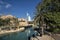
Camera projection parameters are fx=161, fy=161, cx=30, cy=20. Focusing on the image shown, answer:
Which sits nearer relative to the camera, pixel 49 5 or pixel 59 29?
pixel 59 29

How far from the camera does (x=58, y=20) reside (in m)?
48.5

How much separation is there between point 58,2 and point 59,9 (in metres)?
2.45

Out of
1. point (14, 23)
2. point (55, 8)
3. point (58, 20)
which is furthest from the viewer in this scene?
point (14, 23)

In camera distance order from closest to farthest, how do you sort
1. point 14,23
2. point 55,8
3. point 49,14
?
point 49,14 < point 55,8 < point 14,23

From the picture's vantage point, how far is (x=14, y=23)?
189625mm

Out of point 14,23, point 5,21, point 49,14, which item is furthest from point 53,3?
point 14,23

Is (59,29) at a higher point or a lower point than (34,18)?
lower

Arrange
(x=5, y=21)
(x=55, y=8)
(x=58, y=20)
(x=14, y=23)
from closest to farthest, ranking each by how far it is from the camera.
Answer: (x=58, y=20) → (x=55, y=8) → (x=5, y=21) → (x=14, y=23)

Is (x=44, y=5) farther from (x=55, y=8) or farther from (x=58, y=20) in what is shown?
(x=58, y=20)

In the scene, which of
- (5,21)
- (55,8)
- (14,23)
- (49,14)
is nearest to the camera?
(49,14)

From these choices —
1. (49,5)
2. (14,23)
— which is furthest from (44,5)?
(14,23)

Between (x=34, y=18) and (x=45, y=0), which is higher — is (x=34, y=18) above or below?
below

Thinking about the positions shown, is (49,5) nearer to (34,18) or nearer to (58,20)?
(34,18)

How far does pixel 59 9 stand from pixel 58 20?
744cm
